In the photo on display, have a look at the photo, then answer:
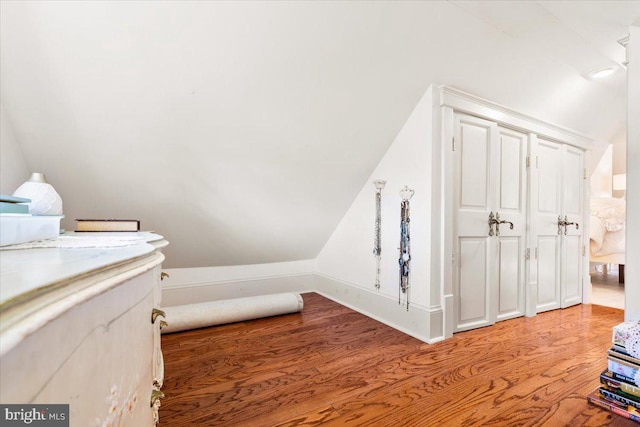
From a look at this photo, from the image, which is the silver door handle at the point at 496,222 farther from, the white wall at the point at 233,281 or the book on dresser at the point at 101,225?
the book on dresser at the point at 101,225

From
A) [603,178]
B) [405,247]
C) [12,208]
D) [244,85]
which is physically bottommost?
[405,247]

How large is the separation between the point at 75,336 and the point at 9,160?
184cm

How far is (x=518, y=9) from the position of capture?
170 centimetres

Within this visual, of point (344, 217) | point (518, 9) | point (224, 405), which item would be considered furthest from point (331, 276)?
point (518, 9)

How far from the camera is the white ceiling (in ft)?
4.37

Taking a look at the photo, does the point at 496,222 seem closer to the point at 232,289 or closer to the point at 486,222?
the point at 486,222

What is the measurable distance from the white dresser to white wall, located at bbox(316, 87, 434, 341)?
1877 mm

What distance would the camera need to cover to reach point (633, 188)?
4.36 feet

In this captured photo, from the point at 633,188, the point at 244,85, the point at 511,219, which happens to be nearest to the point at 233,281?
the point at 244,85

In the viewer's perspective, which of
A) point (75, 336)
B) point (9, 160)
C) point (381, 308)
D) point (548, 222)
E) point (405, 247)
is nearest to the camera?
point (75, 336)

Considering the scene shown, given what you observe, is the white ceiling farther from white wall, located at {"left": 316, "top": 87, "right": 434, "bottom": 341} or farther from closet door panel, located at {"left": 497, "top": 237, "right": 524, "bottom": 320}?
closet door panel, located at {"left": 497, "top": 237, "right": 524, "bottom": 320}

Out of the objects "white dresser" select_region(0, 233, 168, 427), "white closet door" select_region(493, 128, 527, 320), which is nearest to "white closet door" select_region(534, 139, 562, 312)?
"white closet door" select_region(493, 128, 527, 320)

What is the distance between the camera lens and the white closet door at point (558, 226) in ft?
8.72

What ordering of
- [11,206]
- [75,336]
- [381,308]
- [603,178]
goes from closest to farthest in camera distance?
[75,336], [11,206], [381,308], [603,178]
